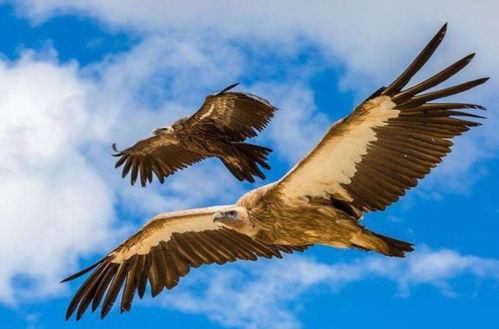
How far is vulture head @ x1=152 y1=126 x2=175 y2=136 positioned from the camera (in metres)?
18.0

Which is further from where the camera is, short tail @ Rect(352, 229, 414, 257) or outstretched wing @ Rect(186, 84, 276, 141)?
outstretched wing @ Rect(186, 84, 276, 141)

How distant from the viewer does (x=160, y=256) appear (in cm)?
1370

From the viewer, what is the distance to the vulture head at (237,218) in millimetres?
11344

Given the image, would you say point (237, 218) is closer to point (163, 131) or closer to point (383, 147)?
point (383, 147)

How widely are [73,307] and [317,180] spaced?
12.5 ft

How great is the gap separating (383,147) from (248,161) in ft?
18.0

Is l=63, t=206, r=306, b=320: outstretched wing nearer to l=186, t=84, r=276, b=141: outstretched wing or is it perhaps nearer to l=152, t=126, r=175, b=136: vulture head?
l=186, t=84, r=276, b=141: outstretched wing

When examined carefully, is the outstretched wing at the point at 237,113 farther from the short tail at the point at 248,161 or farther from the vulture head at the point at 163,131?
the vulture head at the point at 163,131

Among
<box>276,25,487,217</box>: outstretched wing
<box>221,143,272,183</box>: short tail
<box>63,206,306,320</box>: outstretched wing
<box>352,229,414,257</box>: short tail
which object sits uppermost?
<box>221,143,272,183</box>: short tail

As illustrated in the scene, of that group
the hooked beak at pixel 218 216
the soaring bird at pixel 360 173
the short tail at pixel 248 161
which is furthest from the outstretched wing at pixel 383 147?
the short tail at pixel 248 161

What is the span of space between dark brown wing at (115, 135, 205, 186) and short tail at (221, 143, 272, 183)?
7.05ft

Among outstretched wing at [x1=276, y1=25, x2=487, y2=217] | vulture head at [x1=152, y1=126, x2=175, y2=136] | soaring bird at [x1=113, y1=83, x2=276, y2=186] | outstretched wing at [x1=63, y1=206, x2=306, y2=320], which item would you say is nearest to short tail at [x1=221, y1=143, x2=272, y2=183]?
soaring bird at [x1=113, y1=83, x2=276, y2=186]

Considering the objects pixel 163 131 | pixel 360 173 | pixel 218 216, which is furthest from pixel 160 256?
pixel 163 131

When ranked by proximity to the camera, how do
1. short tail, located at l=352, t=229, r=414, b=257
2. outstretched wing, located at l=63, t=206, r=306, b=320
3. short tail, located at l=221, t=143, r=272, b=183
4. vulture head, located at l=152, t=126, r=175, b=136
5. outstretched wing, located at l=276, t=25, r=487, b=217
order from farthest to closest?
vulture head, located at l=152, t=126, r=175, b=136, short tail, located at l=221, t=143, r=272, b=183, outstretched wing, located at l=63, t=206, r=306, b=320, short tail, located at l=352, t=229, r=414, b=257, outstretched wing, located at l=276, t=25, r=487, b=217
